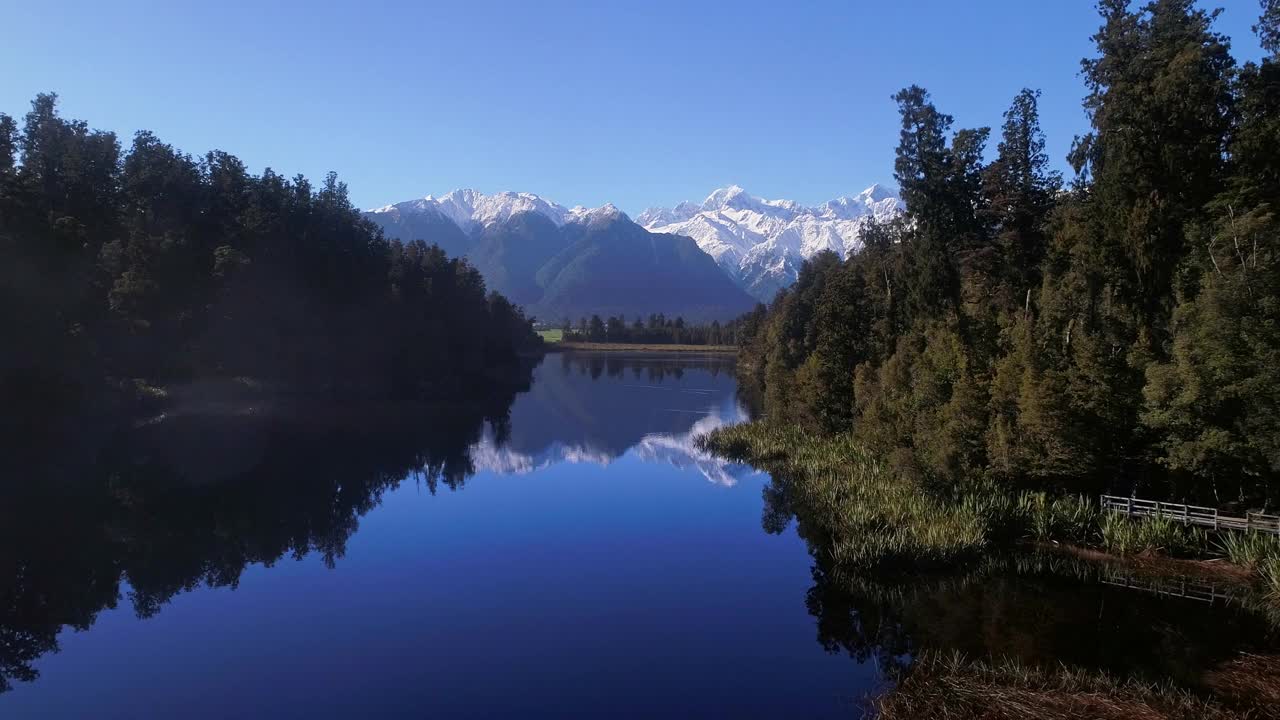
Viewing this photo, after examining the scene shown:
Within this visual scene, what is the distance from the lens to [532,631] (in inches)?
959

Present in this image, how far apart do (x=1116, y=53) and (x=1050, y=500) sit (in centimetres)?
2588

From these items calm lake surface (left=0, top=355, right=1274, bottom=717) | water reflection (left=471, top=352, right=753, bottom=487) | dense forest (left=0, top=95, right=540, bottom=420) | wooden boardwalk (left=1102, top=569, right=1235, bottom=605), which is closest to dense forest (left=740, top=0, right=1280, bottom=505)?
wooden boardwalk (left=1102, top=569, right=1235, bottom=605)

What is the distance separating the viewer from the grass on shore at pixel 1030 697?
16359mm

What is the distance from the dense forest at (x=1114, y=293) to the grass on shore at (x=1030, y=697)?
13.3 meters

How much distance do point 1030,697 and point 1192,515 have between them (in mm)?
19614

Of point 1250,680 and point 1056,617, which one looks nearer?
point 1250,680

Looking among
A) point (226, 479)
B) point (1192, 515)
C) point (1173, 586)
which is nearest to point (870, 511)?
point (1173, 586)

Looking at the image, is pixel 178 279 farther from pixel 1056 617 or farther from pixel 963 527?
pixel 1056 617

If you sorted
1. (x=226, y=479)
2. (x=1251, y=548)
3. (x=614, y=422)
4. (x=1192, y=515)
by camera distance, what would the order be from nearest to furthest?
1. (x=1251, y=548)
2. (x=1192, y=515)
3. (x=226, y=479)
4. (x=614, y=422)

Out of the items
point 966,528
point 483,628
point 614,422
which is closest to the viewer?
point 483,628

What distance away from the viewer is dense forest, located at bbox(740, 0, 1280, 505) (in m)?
30.0

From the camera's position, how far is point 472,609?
86.5ft

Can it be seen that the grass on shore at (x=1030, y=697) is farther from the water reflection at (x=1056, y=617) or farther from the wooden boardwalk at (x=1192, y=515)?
the wooden boardwalk at (x=1192, y=515)

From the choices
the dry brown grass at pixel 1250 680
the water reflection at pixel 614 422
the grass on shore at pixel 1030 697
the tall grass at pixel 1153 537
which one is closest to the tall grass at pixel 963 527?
the tall grass at pixel 1153 537
